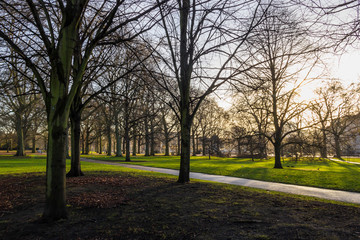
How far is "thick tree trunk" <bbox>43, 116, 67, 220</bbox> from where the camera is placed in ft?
13.5

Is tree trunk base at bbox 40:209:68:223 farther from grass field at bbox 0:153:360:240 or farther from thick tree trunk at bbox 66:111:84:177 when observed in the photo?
thick tree trunk at bbox 66:111:84:177

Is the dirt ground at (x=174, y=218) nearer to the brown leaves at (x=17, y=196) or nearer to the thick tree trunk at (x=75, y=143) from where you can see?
the brown leaves at (x=17, y=196)

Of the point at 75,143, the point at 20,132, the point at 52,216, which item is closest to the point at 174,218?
the point at 52,216

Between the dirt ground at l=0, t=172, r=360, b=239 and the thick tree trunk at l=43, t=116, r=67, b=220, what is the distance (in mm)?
248

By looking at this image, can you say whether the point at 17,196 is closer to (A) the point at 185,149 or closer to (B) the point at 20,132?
(A) the point at 185,149

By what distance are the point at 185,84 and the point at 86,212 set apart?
6.00 m

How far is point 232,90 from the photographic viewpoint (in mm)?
8695

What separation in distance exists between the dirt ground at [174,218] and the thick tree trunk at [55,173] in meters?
0.25

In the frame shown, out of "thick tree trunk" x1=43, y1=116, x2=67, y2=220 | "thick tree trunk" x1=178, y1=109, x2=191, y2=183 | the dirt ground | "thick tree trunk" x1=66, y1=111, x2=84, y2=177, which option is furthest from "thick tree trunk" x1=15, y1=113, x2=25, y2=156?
"thick tree trunk" x1=43, y1=116, x2=67, y2=220

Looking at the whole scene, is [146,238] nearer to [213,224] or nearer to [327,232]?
[213,224]

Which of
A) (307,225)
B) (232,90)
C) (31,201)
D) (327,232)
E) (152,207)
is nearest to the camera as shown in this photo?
(327,232)

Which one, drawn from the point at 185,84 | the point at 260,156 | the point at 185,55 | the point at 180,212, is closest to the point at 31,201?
the point at 180,212

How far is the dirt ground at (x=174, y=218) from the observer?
3.58 meters

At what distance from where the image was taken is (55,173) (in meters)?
4.13
